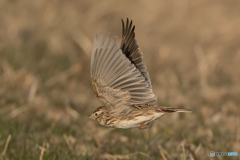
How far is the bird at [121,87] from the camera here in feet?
8.04

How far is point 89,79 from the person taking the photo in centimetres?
586

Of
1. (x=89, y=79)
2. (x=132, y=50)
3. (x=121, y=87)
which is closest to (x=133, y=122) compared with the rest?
(x=121, y=87)

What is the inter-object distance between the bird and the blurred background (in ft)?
1.83

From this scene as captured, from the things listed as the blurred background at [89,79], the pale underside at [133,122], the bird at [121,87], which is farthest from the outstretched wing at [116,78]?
the blurred background at [89,79]

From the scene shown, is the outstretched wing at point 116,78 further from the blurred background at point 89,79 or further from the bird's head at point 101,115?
the blurred background at point 89,79

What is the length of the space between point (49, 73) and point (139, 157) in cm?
280

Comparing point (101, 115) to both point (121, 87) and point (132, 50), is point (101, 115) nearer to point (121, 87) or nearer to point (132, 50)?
point (121, 87)

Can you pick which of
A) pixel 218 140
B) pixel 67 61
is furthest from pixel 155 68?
pixel 218 140

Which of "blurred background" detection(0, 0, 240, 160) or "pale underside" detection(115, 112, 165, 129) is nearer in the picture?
"pale underside" detection(115, 112, 165, 129)

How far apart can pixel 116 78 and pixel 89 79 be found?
11.2 feet

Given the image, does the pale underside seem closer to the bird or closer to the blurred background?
the bird

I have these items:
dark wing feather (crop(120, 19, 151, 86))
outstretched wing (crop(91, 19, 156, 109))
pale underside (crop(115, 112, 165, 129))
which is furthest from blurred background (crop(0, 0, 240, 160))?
dark wing feather (crop(120, 19, 151, 86))

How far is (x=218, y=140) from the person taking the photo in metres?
4.09

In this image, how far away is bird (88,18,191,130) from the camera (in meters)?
2.45
